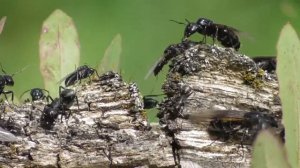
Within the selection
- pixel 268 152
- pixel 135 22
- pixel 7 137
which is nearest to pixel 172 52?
pixel 7 137

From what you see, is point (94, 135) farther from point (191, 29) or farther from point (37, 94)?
point (191, 29)

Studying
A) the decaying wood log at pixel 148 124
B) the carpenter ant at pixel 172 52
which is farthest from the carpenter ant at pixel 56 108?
the carpenter ant at pixel 172 52

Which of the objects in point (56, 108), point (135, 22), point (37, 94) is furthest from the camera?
point (135, 22)

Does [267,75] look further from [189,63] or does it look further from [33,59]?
[33,59]

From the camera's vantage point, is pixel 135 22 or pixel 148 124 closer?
A: pixel 148 124

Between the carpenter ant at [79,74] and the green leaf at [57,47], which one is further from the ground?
the green leaf at [57,47]

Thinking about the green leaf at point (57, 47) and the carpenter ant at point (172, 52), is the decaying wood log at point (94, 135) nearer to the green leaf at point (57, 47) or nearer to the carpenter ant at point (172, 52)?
the carpenter ant at point (172, 52)
